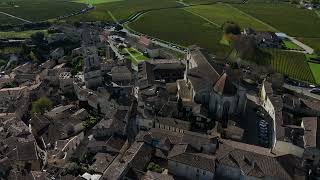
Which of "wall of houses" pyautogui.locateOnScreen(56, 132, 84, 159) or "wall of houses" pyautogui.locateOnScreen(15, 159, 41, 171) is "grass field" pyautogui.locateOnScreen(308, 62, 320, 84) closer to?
"wall of houses" pyautogui.locateOnScreen(56, 132, 84, 159)

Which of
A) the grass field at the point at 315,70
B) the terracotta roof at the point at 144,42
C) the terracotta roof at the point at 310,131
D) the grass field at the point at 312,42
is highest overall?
the terracotta roof at the point at 144,42

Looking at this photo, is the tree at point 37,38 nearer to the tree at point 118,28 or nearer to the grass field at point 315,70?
the tree at point 118,28

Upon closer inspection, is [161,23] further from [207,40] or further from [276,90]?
[276,90]

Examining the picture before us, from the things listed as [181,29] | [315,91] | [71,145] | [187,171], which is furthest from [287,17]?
[71,145]

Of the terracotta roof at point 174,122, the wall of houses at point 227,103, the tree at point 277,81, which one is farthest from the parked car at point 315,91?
the terracotta roof at point 174,122

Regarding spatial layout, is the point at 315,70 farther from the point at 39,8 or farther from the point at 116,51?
the point at 39,8

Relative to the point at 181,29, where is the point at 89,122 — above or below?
below
